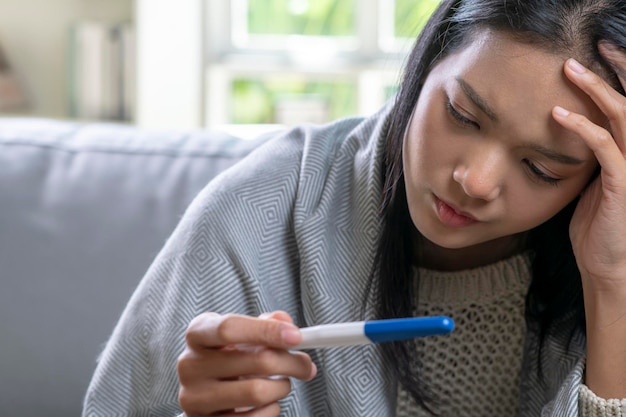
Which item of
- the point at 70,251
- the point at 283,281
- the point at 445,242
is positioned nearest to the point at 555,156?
the point at 445,242

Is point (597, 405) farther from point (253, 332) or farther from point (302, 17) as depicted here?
point (302, 17)

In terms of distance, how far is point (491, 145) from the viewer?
3.26ft

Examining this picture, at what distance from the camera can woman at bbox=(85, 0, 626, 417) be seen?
991 millimetres

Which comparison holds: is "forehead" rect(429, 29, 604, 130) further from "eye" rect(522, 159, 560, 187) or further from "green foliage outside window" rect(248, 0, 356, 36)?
"green foliage outside window" rect(248, 0, 356, 36)

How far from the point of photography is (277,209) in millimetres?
1229

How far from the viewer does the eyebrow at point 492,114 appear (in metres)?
0.98

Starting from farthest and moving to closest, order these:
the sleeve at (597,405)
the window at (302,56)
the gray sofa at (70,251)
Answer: the window at (302,56), the gray sofa at (70,251), the sleeve at (597,405)

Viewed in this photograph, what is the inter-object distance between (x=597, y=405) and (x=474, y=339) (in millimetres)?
184

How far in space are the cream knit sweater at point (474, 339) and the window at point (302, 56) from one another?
193 cm

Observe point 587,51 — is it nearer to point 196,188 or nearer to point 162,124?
point 196,188

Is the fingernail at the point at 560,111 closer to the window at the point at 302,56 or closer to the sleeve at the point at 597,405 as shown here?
the sleeve at the point at 597,405

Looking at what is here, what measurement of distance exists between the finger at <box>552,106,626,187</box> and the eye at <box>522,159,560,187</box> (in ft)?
0.17

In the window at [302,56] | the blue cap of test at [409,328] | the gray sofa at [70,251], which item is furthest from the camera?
the window at [302,56]

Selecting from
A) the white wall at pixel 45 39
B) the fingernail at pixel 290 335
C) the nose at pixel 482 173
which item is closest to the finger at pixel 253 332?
the fingernail at pixel 290 335
